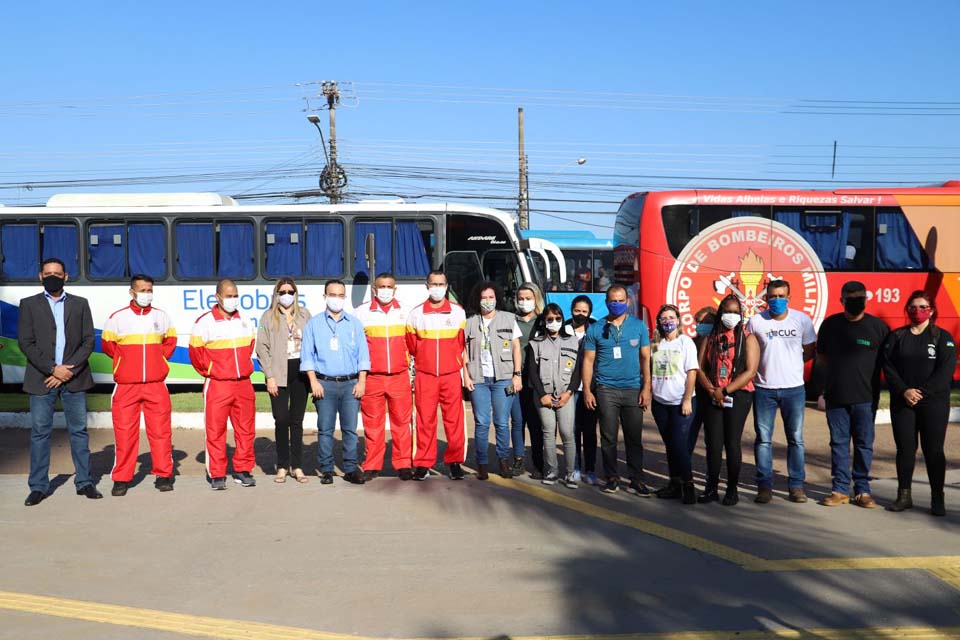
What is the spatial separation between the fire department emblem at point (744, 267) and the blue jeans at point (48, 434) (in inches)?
396

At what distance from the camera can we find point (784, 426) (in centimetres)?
791

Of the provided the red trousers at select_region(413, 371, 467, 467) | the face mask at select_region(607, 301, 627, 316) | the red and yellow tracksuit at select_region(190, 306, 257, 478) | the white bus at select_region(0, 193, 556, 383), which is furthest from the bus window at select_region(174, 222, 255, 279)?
the face mask at select_region(607, 301, 627, 316)

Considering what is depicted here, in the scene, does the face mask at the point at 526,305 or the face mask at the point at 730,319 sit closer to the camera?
the face mask at the point at 730,319

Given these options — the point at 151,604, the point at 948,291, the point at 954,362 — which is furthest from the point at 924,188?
the point at 151,604

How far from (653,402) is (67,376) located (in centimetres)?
505

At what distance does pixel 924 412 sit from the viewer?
24.7 feet

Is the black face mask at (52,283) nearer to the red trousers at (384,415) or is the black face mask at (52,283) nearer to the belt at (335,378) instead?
the belt at (335,378)

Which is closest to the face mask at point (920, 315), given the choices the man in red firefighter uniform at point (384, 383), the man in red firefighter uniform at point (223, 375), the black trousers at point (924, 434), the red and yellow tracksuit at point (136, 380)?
the black trousers at point (924, 434)

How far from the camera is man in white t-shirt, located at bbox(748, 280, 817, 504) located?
7867 mm

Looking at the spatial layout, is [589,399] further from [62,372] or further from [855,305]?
[62,372]

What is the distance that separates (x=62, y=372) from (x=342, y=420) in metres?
2.45

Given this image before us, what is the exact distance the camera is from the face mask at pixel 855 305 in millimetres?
7676

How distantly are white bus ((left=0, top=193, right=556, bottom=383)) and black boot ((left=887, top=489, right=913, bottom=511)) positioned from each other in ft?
27.8

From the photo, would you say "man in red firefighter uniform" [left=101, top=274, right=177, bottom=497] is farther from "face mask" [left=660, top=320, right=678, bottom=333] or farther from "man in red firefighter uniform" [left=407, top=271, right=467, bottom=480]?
"face mask" [left=660, top=320, right=678, bottom=333]
